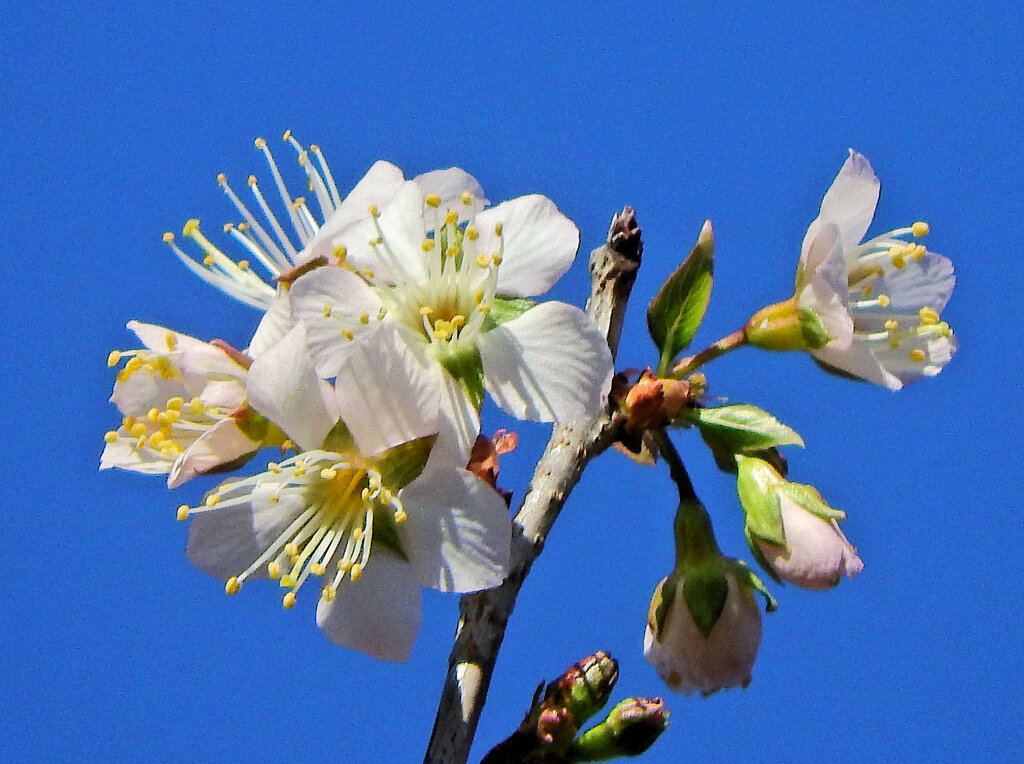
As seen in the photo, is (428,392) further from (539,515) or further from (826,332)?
(826,332)

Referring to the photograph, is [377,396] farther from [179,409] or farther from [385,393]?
[179,409]

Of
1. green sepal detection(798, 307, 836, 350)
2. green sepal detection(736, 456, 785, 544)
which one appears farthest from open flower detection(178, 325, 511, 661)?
green sepal detection(798, 307, 836, 350)

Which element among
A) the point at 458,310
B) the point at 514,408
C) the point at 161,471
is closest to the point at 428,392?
the point at 514,408

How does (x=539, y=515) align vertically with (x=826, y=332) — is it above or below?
below

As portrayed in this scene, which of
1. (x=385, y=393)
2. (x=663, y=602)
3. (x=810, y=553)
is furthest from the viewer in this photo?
(x=663, y=602)

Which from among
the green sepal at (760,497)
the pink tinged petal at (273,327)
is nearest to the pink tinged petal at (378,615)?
the pink tinged petal at (273,327)

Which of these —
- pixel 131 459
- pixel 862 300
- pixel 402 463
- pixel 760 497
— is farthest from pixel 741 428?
pixel 131 459
